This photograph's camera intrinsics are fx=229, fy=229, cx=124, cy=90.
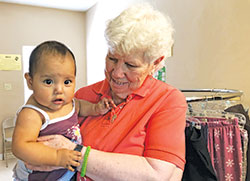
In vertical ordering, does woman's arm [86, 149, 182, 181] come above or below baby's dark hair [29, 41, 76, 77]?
below

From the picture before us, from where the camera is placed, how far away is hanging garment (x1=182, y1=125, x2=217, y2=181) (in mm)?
960

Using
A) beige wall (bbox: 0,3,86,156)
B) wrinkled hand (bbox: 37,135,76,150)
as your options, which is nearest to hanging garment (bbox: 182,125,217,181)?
wrinkled hand (bbox: 37,135,76,150)

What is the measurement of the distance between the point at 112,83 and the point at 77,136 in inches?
10.9

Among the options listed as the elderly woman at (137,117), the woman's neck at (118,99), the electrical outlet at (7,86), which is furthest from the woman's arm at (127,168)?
the electrical outlet at (7,86)

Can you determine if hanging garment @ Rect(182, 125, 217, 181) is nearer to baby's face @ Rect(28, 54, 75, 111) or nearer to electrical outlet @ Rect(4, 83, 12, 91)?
baby's face @ Rect(28, 54, 75, 111)

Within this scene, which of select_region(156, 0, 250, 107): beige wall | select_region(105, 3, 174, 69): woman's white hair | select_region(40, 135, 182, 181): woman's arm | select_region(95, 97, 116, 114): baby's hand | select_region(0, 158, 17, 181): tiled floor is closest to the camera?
select_region(40, 135, 182, 181): woman's arm

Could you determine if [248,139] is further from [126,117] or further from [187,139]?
[126,117]

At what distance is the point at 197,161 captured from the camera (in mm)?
984

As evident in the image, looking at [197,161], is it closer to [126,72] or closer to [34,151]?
[126,72]

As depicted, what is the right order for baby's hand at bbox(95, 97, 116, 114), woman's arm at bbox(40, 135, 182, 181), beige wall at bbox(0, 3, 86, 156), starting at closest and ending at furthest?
woman's arm at bbox(40, 135, 182, 181), baby's hand at bbox(95, 97, 116, 114), beige wall at bbox(0, 3, 86, 156)

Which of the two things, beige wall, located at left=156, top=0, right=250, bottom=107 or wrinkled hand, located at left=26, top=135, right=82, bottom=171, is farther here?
beige wall, located at left=156, top=0, right=250, bottom=107

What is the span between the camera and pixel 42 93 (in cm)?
89

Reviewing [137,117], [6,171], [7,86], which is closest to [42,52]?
[137,117]

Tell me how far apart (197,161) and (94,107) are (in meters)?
0.52
